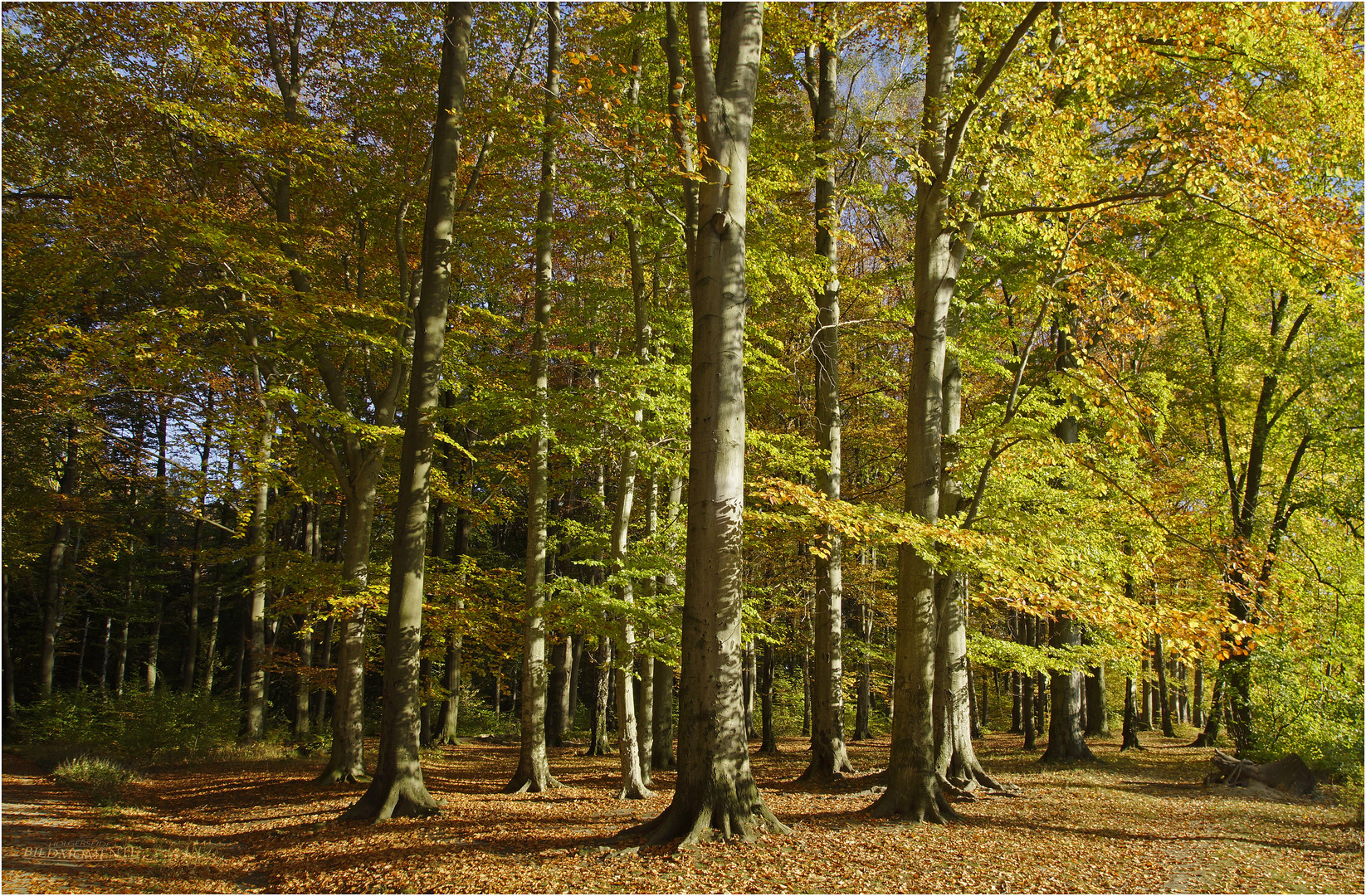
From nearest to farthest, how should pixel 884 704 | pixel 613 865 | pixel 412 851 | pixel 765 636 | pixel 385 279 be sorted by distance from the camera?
pixel 613 865, pixel 412 851, pixel 765 636, pixel 385 279, pixel 884 704

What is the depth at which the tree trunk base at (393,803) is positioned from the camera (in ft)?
27.8

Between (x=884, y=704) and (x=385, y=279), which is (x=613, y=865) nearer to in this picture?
(x=385, y=279)

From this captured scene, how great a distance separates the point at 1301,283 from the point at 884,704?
21270 millimetres

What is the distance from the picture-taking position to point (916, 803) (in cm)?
740

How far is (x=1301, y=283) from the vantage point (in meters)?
11.4

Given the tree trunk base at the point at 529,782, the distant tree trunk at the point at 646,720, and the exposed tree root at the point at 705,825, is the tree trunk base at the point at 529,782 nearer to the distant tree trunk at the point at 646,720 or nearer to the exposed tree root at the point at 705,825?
the distant tree trunk at the point at 646,720

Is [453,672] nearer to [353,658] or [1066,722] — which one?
[353,658]

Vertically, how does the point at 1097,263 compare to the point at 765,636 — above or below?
above

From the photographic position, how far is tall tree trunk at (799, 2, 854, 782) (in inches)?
435

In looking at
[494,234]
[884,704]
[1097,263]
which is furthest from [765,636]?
[884,704]

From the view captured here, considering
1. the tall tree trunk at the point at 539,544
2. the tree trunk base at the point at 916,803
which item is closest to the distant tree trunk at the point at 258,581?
the tall tree trunk at the point at 539,544

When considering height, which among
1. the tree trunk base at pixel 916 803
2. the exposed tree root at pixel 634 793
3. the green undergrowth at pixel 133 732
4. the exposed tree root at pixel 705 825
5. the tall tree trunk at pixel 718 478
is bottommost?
the green undergrowth at pixel 133 732

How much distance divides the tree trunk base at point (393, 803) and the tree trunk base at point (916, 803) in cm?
524

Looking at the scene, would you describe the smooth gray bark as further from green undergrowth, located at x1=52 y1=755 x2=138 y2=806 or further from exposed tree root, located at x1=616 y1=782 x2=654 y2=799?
green undergrowth, located at x1=52 y1=755 x2=138 y2=806
